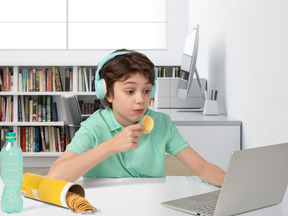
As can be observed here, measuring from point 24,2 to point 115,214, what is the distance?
4637 millimetres

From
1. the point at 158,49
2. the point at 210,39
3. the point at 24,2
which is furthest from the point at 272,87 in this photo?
the point at 24,2

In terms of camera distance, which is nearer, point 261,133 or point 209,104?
point 261,133

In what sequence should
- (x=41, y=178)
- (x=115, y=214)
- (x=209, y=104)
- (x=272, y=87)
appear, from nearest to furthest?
(x=115, y=214)
(x=41, y=178)
(x=272, y=87)
(x=209, y=104)

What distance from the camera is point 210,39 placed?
3.54 meters

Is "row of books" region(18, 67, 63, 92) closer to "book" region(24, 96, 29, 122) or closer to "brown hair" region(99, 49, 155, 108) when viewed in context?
"book" region(24, 96, 29, 122)

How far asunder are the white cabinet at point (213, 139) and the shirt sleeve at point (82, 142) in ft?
3.75

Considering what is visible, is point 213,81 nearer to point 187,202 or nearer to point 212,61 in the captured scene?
point 212,61

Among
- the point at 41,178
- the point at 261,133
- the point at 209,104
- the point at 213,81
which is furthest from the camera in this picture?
the point at 213,81

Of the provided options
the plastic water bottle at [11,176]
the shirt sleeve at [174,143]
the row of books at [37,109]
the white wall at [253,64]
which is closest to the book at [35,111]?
Answer: the row of books at [37,109]

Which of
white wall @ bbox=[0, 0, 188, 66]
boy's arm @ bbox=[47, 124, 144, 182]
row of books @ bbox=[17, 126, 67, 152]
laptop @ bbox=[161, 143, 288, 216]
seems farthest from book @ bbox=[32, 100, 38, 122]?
laptop @ bbox=[161, 143, 288, 216]

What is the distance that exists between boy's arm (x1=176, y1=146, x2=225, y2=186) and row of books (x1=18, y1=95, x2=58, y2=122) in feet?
11.7

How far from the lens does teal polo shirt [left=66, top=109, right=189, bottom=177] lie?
143cm

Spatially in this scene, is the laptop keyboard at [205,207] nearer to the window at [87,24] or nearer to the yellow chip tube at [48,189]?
the yellow chip tube at [48,189]

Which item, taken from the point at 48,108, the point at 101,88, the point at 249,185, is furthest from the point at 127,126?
the point at 48,108
